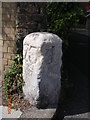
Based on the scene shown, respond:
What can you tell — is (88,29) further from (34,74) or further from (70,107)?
(34,74)

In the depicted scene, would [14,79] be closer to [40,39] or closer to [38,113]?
[38,113]

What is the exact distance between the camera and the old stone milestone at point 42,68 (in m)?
3.65

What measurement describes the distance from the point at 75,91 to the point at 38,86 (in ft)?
6.70

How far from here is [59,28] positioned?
185 inches

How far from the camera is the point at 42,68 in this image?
368cm

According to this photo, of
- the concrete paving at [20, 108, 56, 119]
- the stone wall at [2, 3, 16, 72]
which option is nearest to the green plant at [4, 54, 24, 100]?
the stone wall at [2, 3, 16, 72]

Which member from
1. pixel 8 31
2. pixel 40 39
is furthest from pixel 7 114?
pixel 8 31

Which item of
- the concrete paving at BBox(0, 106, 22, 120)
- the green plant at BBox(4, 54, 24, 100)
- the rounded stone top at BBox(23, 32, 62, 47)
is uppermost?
the rounded stone top at BBox(23, 32, 62, 47)

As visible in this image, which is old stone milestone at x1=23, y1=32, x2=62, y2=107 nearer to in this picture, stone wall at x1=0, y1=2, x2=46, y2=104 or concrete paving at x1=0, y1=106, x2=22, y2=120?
concrete paving at x1=0, y1=106, x2=22, y2=120

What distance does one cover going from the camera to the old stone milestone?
144 inches

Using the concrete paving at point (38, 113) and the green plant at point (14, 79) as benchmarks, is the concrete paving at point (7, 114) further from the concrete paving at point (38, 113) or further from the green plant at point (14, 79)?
the green plant at point (14, 79)

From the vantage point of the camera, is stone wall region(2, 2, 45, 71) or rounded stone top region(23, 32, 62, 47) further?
stone wall region(2, 2, 45, 71)

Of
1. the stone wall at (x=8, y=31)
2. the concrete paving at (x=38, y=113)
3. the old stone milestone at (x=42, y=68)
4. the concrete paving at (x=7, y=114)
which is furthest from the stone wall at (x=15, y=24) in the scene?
the concrete paving at (x=38, y=113)

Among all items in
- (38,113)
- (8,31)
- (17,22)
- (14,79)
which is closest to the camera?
(38,113)
